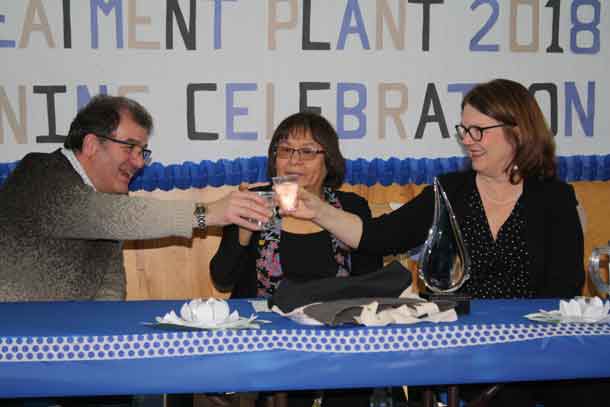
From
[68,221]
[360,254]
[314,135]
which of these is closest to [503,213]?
[360,254]

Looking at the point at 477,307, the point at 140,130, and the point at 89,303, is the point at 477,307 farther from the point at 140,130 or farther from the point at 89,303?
the point at 140,130

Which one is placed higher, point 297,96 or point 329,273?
point 297,96

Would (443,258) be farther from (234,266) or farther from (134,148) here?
(134,148)

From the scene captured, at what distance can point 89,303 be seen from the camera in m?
2.24

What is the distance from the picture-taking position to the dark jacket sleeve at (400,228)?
9.18 ft

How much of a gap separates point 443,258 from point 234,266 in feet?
3.61

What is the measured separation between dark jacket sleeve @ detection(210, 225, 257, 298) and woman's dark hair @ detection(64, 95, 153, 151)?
56 cm

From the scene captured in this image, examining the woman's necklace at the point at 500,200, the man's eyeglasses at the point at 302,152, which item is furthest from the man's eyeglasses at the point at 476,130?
the man's eyeglasses at the point at 302,152

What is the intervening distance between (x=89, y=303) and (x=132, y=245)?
4.98ft

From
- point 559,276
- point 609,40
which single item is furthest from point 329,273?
point 609,40

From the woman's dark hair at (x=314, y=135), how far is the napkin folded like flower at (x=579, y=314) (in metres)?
1.38

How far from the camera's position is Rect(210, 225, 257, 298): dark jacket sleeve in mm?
3013

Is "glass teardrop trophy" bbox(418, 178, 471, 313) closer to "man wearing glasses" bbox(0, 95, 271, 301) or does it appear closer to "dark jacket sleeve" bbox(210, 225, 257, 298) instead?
"man wearing glasses" bbox(0, 95, 271, 301)

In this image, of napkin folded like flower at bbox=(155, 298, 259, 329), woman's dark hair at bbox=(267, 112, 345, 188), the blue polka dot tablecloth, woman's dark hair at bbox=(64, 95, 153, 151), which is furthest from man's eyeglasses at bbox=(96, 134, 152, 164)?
the blue polka dot tablecloth
